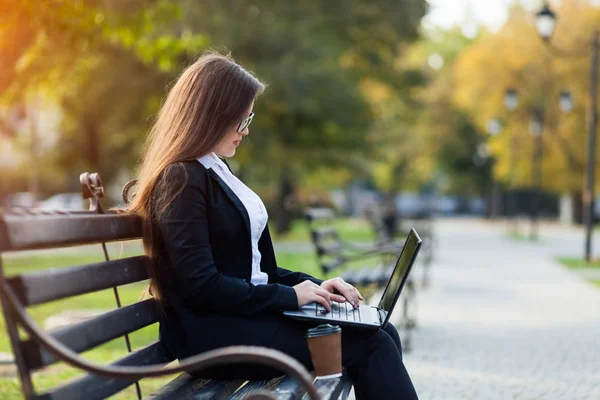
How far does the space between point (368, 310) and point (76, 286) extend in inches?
50.9

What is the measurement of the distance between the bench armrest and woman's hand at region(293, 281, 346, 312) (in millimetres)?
739

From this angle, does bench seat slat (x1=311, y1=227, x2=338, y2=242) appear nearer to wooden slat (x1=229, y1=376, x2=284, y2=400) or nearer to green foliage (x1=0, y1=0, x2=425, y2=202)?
wooden slat (x1=229, y1=376, x2=284, y2=400)

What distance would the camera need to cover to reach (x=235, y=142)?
3.57m

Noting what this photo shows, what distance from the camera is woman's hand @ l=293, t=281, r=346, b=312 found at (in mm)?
3416

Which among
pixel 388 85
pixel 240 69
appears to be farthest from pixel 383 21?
pixel 240 69

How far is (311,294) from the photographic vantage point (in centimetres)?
343

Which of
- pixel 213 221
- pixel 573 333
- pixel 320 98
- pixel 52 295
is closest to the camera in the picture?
pixel 52 295

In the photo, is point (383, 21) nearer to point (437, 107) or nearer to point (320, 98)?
point (320, 98)

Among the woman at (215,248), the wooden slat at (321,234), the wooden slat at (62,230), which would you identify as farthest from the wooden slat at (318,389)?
the wooden slat at (321,234)

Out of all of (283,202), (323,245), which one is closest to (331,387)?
(323,245)

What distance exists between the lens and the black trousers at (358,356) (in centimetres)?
335

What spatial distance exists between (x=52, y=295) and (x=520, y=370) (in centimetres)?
479

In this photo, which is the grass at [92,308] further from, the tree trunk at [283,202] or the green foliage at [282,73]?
the tree trunk at [283,202]

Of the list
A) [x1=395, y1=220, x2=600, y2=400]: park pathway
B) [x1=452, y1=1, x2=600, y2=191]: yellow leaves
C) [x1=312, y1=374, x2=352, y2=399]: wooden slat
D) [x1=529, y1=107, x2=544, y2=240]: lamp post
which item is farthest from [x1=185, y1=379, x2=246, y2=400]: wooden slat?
[x1=452, y1=1, x2=600, y2=191]: yellow leaves
